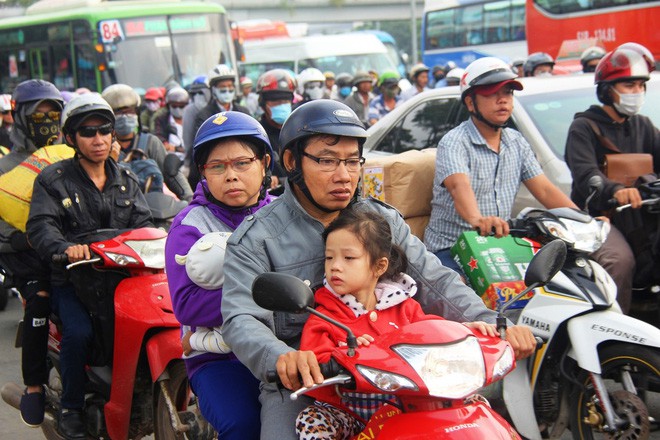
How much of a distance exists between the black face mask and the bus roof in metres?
12.8

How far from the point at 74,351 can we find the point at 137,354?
453 mm

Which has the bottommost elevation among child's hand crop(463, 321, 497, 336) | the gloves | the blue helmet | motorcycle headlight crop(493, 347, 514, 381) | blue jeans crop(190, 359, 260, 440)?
blue jeans crop(190, 359, 260, 440)

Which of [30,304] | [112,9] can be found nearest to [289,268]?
[30,304]

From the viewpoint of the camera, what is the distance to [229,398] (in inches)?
125

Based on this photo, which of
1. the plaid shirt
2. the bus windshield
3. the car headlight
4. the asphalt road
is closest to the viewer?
→ the car headlight

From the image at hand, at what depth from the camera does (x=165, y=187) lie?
682 centimetres

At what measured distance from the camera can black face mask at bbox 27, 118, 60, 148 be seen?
570cm

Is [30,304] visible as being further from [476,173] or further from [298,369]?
[298,369]

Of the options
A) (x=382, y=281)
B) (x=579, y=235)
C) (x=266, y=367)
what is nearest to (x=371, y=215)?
(x=382, y=281)

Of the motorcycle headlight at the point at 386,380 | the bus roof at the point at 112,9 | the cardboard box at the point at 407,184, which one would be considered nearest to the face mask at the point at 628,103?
the cardboard box at the point at 407,184

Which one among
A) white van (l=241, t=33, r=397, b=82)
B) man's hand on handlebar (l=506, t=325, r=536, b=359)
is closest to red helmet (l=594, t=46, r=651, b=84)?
man's hand on handlebar (l=506, t=325, r=536, b=359)

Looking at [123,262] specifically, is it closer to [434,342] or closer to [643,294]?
[434,342]

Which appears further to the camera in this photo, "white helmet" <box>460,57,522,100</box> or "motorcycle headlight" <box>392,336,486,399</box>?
"white helmet" <box>460,57,522,100</box>

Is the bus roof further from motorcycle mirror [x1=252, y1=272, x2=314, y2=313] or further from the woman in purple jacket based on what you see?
motorcycle mirror [x1=252, y1=272, x2=314, y2=313]
